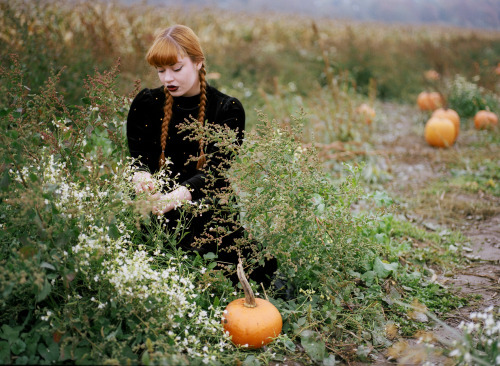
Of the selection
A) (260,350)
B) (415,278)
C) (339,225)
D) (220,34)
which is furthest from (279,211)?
(220,34)

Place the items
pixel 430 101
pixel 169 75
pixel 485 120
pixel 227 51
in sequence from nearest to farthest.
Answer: pixel 169 75 → pixel 485 120 → pixel 430 101 → pixel 227 51

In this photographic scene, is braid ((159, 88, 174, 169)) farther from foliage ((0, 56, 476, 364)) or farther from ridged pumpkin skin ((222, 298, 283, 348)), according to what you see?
ridged pumpkin skin ((222, 298, 283, 348))

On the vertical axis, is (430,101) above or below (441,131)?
above

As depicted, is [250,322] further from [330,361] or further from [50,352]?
[50,352]

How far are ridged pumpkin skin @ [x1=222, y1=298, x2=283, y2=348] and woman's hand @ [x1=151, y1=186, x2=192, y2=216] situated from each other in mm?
659

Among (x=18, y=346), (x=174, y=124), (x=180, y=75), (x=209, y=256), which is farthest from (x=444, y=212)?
A: (x=18, y=346)

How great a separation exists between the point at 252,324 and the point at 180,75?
1.56m

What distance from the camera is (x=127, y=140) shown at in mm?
3035

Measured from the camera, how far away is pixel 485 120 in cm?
707

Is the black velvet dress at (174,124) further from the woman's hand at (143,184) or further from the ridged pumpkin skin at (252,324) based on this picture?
the ridged pumpkin skin at (252,324)

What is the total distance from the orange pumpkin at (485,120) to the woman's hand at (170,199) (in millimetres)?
6046

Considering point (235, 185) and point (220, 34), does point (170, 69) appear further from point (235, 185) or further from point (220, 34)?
point (220, 34)

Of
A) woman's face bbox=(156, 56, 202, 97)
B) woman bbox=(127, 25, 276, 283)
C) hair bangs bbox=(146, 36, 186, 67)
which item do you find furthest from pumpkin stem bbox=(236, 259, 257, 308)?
hair bangs bbox=(146, 36, 186, 67)

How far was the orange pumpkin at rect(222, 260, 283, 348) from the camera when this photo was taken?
2.38 meters
